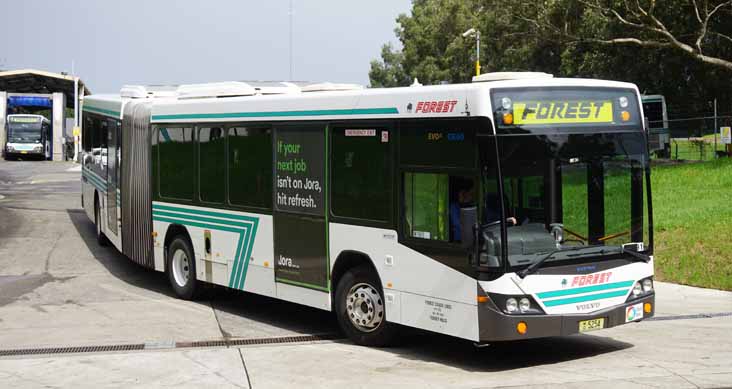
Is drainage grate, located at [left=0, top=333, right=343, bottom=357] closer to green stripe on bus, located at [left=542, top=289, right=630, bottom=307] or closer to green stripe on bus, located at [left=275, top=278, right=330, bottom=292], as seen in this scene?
green stripe on bus, located at [left=275, top=278, right=330, bottom=292]

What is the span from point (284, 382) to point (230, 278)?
426 cm

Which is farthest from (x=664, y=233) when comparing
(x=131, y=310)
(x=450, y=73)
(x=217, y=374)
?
(x=450, y=73)

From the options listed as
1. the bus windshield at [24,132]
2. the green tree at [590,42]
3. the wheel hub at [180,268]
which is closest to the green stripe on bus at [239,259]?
the wheel hub at [180,268]

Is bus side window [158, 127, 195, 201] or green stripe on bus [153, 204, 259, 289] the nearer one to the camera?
green stripe on bus [153, 204, 259, 289]

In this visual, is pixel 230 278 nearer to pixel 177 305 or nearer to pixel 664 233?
pixel 177 305

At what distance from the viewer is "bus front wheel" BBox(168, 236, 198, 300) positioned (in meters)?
14.3

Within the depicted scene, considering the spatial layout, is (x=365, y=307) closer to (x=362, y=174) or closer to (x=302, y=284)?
(x=302, y=284)

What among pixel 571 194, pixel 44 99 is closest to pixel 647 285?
pixel 571 194

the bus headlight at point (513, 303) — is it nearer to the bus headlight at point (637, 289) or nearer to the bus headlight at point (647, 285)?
the bus headlight at point (637, 289)

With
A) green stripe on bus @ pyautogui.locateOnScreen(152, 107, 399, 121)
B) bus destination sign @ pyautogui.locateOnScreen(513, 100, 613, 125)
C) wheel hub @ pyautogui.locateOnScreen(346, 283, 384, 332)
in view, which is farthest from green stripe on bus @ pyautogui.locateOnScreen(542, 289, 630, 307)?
green stripe on bus @ pyautogui.locateOnScreen(152, 107, 399, 121)

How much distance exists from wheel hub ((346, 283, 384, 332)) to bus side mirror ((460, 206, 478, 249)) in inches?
65.0

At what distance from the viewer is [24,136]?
7144cm

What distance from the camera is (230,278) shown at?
13.3m

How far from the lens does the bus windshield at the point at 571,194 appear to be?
9.23 metres
